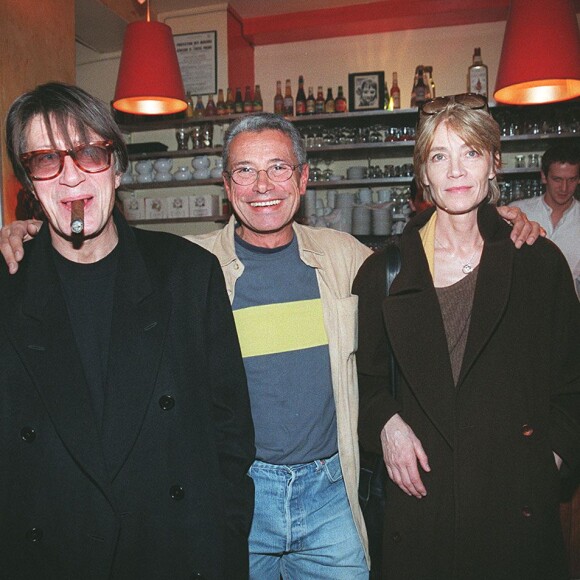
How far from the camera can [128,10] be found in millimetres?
5551

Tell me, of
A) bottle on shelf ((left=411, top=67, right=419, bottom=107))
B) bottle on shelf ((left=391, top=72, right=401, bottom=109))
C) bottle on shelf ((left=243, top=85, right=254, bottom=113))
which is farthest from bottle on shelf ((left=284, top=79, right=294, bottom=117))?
bottle on shelf ((left=411, top=67, right=419, bottom=107))

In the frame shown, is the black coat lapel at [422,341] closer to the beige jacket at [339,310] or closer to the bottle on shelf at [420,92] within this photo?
the beige jacket at [339,310]

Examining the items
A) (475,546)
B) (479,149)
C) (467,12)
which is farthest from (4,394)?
(467,12)

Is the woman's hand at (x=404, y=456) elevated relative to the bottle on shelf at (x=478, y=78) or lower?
lower

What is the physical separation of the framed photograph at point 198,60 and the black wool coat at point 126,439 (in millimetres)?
4944

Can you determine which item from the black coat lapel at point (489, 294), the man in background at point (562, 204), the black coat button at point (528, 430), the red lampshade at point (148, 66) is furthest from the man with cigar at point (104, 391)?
the man in background at point (562, 204)

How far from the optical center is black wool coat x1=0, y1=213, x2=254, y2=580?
4.29 ft

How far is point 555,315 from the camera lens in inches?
62.8

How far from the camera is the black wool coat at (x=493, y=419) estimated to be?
5.04 feet

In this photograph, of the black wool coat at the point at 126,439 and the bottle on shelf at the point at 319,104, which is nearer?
the black wool coat at the point at 126,439

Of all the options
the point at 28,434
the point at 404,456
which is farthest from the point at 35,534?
the point at 404,456

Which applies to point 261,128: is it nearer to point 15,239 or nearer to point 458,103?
point 458,103

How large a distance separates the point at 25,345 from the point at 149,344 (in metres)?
0.27

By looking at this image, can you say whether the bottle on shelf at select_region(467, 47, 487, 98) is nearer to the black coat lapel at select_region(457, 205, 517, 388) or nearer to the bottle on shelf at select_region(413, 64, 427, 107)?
the bottle on shelf at select_region(413, 64, 427, 107)
